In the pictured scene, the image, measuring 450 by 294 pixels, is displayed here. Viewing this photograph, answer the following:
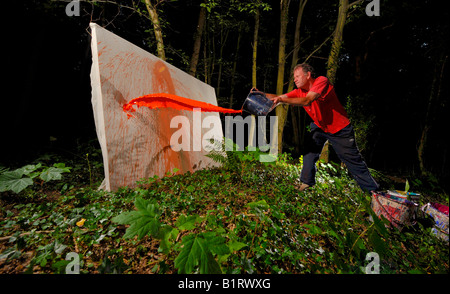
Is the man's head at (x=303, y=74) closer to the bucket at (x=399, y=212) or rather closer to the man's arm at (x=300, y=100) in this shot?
the man's arm at (x=300, y=100)

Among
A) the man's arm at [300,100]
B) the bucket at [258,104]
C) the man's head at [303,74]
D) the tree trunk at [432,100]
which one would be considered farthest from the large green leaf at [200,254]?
the tree trunk at [432,100]

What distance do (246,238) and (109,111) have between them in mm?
2301

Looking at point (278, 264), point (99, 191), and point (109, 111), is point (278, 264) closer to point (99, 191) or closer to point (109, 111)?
point (99, 191)

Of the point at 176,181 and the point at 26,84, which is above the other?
the point at 26,84

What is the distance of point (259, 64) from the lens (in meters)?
12.7

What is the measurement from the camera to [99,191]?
2371 mm

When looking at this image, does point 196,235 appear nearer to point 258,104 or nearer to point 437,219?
point 258,104

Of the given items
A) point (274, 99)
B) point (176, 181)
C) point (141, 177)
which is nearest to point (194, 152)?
point (176, 181)

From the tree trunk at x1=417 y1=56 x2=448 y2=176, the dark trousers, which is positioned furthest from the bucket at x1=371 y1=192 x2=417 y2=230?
the tree trunk at x1=417 y1=56 x2=448 y2=176

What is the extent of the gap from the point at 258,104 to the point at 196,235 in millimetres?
1989

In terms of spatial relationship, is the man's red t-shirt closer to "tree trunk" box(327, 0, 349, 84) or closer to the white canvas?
"tree trunk" box(327, 0, 349, 84)

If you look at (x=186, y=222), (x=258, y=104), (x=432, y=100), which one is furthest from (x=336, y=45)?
(x=186, y=222)

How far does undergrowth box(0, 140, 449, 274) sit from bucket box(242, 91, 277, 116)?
1326mm
